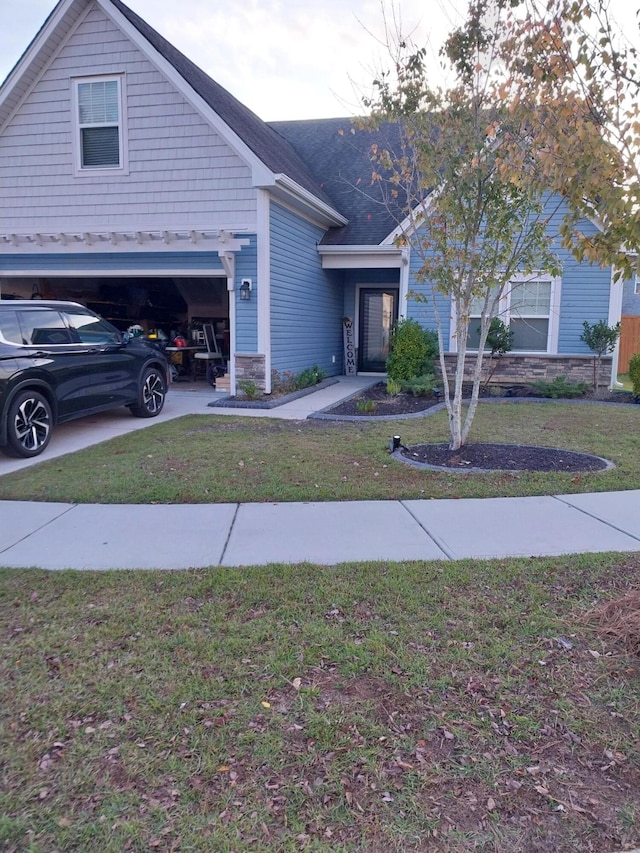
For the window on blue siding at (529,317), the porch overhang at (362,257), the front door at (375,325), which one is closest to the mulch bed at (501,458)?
the window on blue siding at (529,317)

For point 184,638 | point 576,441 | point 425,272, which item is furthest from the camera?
point 576,441

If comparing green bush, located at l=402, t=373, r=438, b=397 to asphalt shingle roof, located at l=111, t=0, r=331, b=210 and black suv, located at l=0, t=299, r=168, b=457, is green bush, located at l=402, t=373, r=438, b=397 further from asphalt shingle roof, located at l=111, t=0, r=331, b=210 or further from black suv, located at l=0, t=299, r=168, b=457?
black suv, located at l=0, t=299, r=168, b=457

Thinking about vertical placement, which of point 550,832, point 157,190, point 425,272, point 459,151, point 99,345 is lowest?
point 550,832

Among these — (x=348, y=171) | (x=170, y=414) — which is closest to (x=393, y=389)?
(x=170, y=414)

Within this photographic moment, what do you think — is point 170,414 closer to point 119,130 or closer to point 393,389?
point 393,389

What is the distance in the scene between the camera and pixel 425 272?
7.23 m

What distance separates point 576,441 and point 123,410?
7.30 m

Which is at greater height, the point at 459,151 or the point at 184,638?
the point at 459,151

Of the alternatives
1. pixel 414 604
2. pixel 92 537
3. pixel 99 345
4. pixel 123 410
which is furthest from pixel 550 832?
pixel 123 410

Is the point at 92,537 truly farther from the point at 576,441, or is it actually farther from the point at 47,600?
the point at 576,441

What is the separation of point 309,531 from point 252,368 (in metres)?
7.10

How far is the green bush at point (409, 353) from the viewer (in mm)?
12891

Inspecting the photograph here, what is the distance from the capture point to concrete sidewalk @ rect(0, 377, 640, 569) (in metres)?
4.60

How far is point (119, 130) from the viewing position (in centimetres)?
1186
